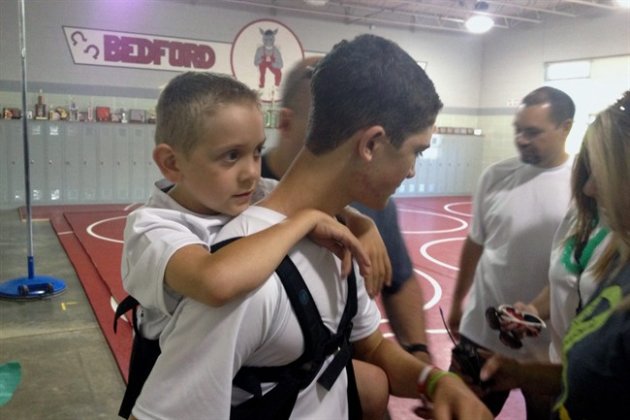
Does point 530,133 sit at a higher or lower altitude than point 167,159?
higher

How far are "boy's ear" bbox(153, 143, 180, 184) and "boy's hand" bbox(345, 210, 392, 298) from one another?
52cm

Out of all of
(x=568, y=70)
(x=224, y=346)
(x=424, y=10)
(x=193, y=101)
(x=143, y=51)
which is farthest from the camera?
(x=568, y=70)

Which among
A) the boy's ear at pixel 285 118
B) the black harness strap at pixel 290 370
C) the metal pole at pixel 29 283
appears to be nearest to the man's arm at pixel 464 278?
the boy's ear at pixel 285 118

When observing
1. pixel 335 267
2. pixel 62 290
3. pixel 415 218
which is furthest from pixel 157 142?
pixel 415 218

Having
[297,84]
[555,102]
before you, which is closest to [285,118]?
[297,84]

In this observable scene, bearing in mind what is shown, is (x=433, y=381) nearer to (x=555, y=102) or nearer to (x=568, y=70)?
(x=555, y=102)

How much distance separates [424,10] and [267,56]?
387 cm

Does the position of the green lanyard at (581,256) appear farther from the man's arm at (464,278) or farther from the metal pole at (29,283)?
the metal pole at (29,283)

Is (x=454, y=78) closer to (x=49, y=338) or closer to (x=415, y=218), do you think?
(x=415, y=218)

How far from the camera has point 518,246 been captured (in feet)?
8.91

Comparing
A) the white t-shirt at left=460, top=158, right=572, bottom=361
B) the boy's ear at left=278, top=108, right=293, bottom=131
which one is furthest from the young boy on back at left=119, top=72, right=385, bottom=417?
the white t-shirt at left=460, top=158, right=572, bottom=361

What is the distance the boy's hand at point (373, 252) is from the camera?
52.1 inches

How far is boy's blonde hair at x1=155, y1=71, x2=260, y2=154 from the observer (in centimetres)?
126

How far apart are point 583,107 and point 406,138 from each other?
13018mm
